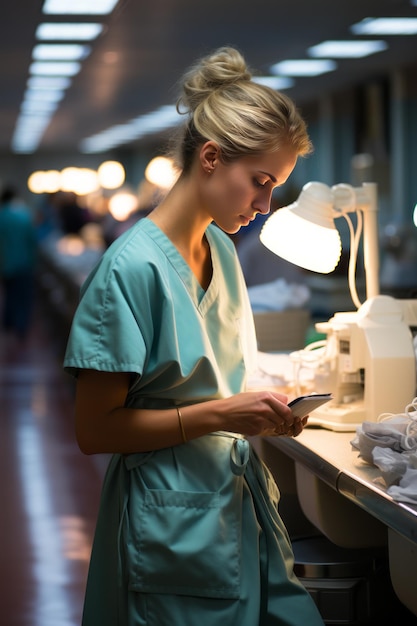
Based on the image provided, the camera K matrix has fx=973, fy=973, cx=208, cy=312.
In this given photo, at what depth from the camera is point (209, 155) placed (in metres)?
1.71

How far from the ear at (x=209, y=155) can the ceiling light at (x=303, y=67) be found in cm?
759

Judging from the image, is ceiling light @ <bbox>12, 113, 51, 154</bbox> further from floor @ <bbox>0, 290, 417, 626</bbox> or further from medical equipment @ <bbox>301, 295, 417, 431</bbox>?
medical equipment @ <bbox>301, 295, 417, 431</bbox>

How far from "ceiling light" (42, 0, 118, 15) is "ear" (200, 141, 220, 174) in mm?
4592

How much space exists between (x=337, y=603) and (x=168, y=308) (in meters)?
1.21

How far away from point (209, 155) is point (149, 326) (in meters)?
0.32

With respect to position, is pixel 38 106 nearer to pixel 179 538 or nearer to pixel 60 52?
pixel 60 52

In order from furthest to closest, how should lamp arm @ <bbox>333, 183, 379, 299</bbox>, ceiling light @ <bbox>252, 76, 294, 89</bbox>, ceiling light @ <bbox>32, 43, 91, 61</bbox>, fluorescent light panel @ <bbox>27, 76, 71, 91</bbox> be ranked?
1. ceiling light @ <bbox>252, 76, 294, 89</bbox>
2. fluorescent light panel @ <bbox>27, 76, 71, 91</bbox>
3. ceiling light @ <bbox>32, 43, 91, 61</bbox>
4. lamp arm @ <bbox>333, 183, 379, 299</bbox>

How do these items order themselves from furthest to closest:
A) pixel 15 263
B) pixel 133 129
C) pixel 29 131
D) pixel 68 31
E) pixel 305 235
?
pixel 29 131 → pixel 133 129 → pixel 15 263 → pixel 68 31 → pixel 305 235

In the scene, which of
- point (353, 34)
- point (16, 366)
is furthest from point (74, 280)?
point (353, 34)

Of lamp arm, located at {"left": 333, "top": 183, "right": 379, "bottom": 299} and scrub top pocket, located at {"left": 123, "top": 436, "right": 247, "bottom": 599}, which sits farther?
lamp arm, located at {"left": 333, "top": 183, "right": 379, "bottom": 299}

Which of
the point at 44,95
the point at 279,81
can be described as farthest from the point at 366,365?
the point at 44,95

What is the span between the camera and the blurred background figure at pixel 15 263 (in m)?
12.1

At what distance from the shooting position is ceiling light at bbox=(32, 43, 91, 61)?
7.75 m

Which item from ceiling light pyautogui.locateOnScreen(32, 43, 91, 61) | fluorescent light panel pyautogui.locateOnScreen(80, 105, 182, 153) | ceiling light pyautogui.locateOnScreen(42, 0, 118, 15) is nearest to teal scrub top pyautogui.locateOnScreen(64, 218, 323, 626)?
ceiling light pyautogui.locateOnScreen(42, 0, 118, 15)
